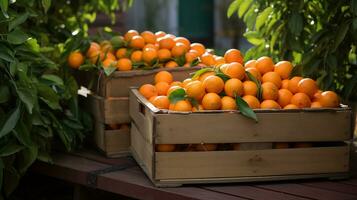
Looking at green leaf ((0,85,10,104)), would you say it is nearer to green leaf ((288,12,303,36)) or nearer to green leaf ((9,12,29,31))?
green leaf ((9,12,29,31))

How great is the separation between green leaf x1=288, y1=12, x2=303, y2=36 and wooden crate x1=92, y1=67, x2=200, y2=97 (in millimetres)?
462

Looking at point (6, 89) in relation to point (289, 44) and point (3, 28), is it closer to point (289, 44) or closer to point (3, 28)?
point (3, 28)

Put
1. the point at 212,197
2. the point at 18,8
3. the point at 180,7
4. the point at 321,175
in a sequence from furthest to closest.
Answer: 1. the point at 180,7
2. the point at 18,8
3. the point at 321,175
4. the point at 212,197

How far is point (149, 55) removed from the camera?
2906mm

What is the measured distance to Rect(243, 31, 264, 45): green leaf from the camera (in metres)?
3.25

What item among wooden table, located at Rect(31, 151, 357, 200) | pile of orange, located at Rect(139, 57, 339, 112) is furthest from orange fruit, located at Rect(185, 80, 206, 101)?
wooden table, located at Rect(31, 151, 357, 200)

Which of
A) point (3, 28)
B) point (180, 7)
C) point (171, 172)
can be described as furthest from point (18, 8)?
point (180, 7)

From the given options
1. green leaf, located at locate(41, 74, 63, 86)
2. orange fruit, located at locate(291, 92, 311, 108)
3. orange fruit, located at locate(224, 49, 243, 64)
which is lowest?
orange fruit, located at locate(291, 92, 311, 108)

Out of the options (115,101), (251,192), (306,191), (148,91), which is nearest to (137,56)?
(115,101)

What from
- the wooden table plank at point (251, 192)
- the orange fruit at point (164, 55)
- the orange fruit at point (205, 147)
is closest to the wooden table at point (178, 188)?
the wooden table plank at point (251, 192)

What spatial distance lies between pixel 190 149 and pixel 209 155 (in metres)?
0.09

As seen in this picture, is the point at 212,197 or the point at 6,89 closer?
the point at 212,197

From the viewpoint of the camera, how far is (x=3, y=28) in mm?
2545

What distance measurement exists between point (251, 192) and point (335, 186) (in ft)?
1.07
